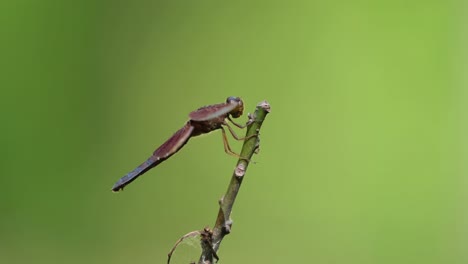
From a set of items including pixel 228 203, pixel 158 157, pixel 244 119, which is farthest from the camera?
pixel 244 119

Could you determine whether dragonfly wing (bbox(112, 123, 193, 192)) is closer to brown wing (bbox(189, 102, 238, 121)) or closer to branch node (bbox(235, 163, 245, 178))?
brown wing (bbox(189, 102, 238, 121))

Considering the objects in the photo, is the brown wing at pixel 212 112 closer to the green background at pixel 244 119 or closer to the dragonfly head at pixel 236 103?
the dragonfly head at pixel 236 103

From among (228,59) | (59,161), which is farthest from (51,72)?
(228,59)

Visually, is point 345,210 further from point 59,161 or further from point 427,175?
point 59,161

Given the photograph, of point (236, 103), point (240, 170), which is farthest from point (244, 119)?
point (240, 170)

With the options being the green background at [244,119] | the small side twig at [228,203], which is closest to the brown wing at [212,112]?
the small side twig at [228,203]

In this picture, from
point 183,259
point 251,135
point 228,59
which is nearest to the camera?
point 251,135

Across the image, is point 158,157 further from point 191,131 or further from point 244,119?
point 244,119
